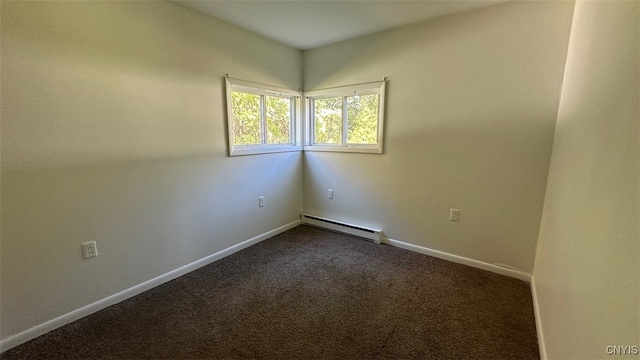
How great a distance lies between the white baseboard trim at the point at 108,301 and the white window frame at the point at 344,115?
1.52m

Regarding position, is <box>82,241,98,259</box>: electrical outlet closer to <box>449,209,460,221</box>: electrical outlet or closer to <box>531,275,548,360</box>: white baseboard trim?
<box>531,275,548,360</box>: white baseboard trim

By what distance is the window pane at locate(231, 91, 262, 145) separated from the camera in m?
2.89

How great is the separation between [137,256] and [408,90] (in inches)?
114

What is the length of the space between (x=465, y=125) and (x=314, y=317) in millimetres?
2118

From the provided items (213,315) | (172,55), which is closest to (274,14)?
(172,55)

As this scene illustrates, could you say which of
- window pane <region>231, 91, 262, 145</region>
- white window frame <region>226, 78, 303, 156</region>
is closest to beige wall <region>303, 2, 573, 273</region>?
white window frame <region>226, 78, 303, 156</region>

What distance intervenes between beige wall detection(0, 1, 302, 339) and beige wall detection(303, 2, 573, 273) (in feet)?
5.04

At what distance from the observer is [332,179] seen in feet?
11.5

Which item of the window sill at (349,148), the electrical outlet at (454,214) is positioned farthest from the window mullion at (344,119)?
the electrical outlet at (454,214)

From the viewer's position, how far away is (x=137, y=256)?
218cm

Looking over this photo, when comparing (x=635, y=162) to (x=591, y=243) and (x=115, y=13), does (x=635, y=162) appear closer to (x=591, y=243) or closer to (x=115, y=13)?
(x=591, y=243)

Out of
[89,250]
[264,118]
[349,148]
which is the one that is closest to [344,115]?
[349,148]

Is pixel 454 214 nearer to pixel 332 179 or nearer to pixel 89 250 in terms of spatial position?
pixel 332 179

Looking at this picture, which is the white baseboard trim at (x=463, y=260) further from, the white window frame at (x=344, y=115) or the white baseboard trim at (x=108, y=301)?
the white baseboard trim at (x=108, y=301)
